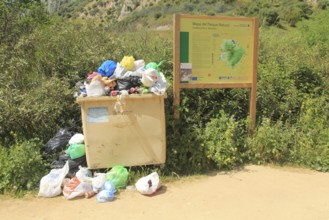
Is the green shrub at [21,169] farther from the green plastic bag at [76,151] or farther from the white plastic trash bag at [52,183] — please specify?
the green plastic bag at [76,151]

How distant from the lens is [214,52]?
5.11 m

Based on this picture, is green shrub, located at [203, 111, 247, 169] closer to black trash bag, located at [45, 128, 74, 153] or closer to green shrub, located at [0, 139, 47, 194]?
black trash bag, located at [45, 128, 74, 153]

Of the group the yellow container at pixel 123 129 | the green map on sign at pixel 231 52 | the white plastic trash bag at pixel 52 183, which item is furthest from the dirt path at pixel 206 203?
the green map on sign at pixel 231 52

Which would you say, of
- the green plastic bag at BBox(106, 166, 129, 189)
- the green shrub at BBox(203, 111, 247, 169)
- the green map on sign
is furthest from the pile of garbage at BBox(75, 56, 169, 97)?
the green map on sign

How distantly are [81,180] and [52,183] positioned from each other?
350mm

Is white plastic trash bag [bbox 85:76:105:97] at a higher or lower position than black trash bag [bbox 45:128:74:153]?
higher

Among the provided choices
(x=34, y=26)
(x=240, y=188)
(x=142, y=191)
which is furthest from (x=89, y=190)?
(x=34, y=26)

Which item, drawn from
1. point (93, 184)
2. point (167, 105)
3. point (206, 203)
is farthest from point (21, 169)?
point (206, 203)

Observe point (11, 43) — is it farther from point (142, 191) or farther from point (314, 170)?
point (314, 170)

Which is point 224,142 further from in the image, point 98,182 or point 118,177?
point 98,182

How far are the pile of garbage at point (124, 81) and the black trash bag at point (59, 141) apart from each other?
0.66 metres

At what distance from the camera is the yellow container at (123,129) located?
4230 millimetres

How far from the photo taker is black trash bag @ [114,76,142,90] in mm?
4453

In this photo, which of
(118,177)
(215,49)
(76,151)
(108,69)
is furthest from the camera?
(215,49)
